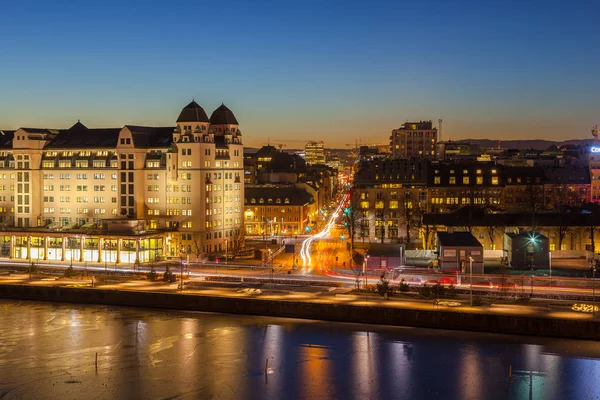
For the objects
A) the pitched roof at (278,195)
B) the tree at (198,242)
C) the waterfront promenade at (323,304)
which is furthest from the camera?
the pitched roof at (278,195)

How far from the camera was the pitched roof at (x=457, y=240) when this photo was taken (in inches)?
2129

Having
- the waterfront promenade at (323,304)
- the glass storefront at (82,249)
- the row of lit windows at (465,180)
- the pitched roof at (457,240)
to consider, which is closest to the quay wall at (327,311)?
the waterfront promenade at (323,304)

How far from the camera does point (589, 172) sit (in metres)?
99.9

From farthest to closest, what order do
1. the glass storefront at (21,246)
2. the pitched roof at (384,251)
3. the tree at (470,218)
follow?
the glass storefront at (21,246)
the tree at (470,218)
the pitched roof at (384,251)

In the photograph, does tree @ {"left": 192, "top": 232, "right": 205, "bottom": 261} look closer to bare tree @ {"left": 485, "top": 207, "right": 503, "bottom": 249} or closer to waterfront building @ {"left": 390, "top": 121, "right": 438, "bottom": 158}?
bare tree @ {"left": 485, "top": 207, "right": 503, "bottom": 249}

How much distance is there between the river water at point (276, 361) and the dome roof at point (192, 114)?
1074 inches

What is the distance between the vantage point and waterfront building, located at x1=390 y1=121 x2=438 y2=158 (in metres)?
170

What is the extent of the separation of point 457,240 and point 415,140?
117m

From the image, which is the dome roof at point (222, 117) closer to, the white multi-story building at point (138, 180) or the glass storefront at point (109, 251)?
the white multi-story building at point (138, 180)

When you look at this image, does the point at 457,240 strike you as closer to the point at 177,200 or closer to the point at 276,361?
the point at 276,361

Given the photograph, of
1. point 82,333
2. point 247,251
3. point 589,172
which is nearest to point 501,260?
point 247,251

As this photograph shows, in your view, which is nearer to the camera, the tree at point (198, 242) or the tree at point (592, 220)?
the tree at point (592, 220)

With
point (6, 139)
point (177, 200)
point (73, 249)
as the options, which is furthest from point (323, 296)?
point (6, 139)

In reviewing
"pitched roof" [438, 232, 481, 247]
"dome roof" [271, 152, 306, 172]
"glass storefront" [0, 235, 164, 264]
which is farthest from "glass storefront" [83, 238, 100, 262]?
"dome roof" [271, 152, 306, 172]
